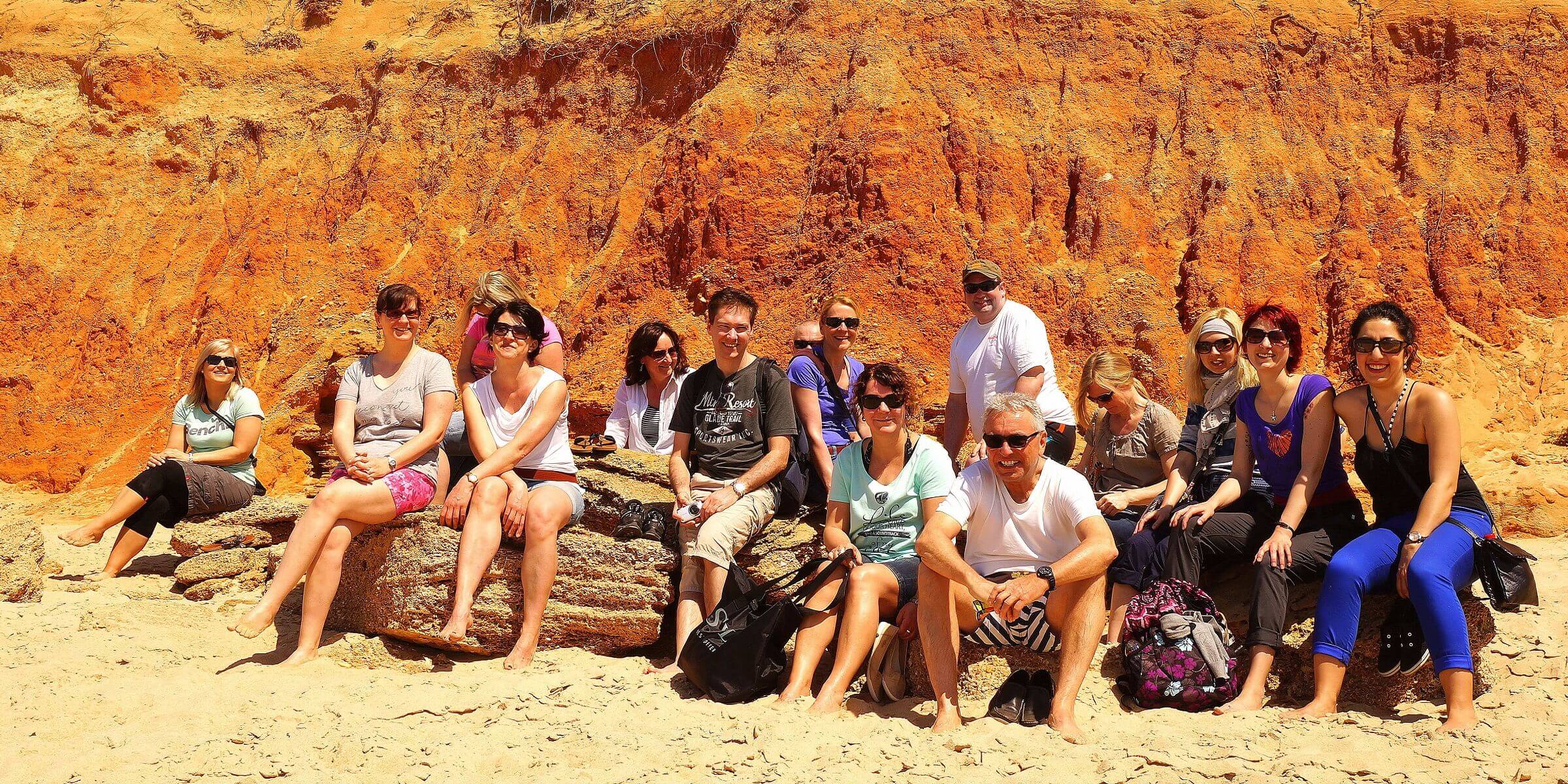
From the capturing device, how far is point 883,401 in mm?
5574

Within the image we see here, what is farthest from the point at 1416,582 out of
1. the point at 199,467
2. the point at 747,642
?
the point at 199,467

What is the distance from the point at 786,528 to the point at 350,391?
2628 mm

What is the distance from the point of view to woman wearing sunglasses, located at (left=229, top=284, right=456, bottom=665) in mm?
6062

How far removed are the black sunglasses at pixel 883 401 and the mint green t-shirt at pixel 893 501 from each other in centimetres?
33

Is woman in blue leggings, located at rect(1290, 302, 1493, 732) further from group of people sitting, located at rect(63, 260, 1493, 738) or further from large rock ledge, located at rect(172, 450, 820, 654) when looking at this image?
large rock ledge, located at rect(172, 450, 820, 654)

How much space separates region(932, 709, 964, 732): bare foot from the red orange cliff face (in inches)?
228

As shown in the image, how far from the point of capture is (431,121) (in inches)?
545

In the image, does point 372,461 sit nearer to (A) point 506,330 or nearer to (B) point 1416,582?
(A) point 506,330

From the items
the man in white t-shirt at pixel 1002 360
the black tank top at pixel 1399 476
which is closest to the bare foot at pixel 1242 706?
the black tank top at pixel 1399 476

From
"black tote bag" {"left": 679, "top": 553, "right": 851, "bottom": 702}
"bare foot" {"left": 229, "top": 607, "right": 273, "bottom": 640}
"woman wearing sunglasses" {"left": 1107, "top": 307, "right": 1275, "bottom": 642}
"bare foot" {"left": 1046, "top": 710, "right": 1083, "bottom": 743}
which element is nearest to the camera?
"bare foot" {"left": 1046, "top": 710, "right": 1083, "bottom": 743}

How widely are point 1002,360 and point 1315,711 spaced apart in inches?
99.8

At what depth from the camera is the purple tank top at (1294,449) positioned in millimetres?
5590

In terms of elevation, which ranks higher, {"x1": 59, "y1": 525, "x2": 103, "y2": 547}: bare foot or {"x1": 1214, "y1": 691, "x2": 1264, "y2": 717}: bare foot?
{"x1": 1214, "y1": 691, "x2": 1264, "y2": 717}: bare foot

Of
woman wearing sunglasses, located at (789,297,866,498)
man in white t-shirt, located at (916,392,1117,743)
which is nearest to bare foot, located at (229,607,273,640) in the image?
woman wearing sunglasses, located at (789,297,866,498)
